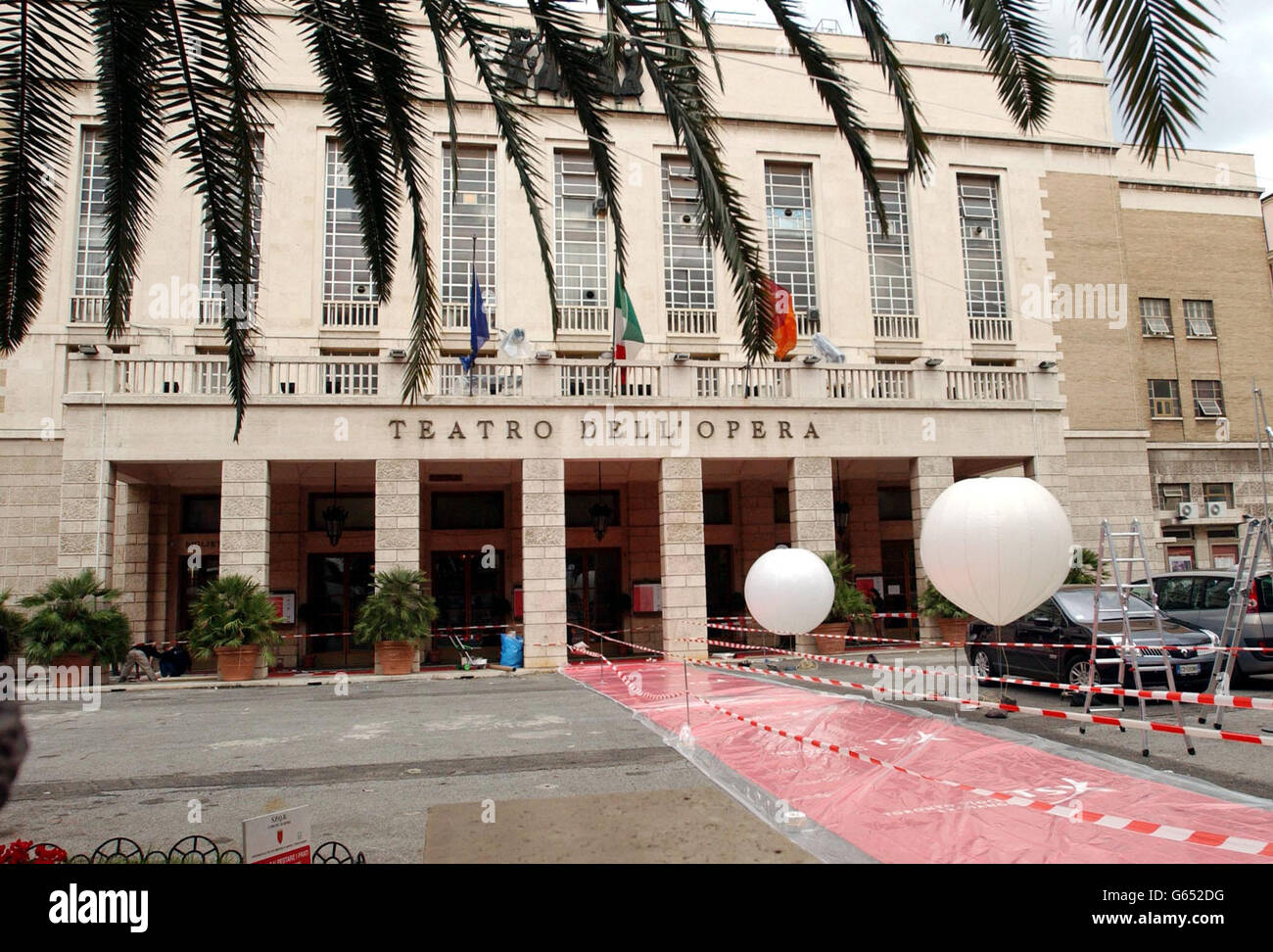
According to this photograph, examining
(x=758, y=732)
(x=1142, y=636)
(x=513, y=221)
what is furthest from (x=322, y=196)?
(x=1142, y=636)

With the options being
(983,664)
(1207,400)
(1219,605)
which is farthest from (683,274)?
(1207,400)

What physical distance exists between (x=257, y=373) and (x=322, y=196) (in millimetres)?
6374

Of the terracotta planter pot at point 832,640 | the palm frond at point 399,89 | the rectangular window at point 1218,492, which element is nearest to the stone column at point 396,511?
the terracotta planter pot at point 832,640

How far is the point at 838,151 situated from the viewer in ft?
87.7

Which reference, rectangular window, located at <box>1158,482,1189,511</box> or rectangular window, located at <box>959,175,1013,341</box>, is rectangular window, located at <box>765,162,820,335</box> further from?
rectangular window, located at <box>1158,482,1189,511</box>

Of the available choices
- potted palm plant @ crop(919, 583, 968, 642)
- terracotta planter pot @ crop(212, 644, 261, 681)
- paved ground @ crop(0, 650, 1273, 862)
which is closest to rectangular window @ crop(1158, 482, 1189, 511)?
potted palm plant @ crop(919, 583, 968, 642)

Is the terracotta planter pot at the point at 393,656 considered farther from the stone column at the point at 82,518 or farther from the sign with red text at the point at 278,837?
the sign with red text at the point at 278,837

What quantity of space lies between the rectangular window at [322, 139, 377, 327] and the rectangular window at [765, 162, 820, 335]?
38.2ft

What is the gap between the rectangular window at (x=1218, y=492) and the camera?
29297 millimetres

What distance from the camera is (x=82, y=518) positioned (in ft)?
64.2

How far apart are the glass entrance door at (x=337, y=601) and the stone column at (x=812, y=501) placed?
12.0 m

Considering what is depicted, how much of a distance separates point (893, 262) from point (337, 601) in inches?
761

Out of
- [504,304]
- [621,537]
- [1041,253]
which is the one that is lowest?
[621,537]
